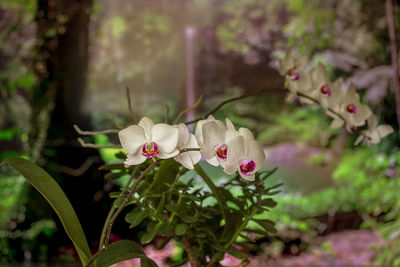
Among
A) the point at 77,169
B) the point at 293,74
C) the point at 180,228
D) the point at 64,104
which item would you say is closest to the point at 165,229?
the point at 180,228

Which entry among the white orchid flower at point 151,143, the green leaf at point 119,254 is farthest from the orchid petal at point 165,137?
the green leaf at point 119,254

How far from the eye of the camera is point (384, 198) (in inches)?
47.6

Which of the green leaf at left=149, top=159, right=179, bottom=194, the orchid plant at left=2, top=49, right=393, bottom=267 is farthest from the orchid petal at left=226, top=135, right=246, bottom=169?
the green leaf at left=149, top=159, right=179, bottom=194

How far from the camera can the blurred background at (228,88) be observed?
1.23 metres

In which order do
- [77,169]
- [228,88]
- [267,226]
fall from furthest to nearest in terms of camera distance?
[228,88] → [77,169] → [267,226]

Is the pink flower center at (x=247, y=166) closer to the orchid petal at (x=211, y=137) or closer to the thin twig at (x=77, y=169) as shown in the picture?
the orchid petal at (x=211, y=137)

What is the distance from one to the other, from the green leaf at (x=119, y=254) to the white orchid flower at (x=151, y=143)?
0.10m

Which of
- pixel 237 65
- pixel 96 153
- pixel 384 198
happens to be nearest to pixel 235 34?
pixel 237 65

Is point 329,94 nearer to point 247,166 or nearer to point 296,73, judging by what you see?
point 296,73

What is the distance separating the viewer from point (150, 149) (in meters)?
0.35

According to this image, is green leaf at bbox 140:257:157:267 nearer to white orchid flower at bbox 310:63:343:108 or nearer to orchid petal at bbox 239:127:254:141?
orchid petal at bbox 239:127:254:141

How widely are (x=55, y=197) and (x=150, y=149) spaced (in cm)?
12

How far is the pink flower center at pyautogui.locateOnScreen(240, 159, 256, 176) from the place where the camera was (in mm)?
340

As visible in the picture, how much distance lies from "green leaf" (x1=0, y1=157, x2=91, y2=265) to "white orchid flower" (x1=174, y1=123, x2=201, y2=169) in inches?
5.3
